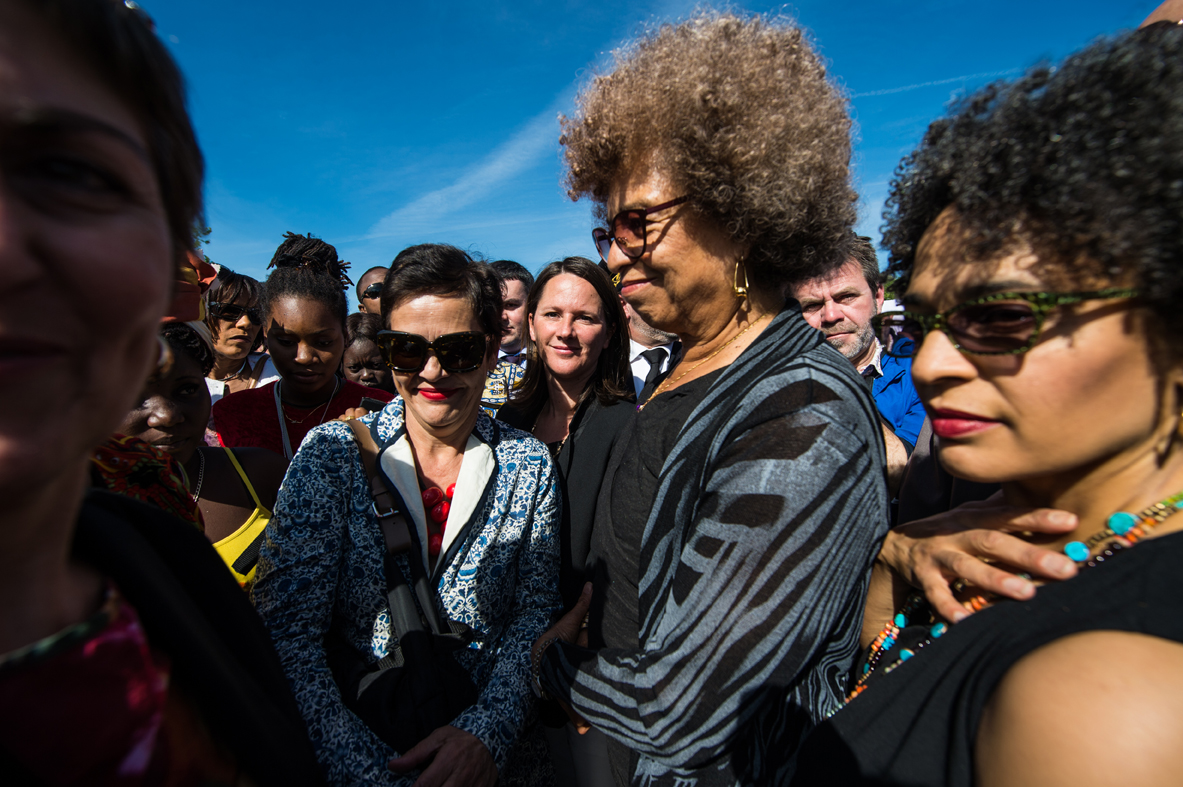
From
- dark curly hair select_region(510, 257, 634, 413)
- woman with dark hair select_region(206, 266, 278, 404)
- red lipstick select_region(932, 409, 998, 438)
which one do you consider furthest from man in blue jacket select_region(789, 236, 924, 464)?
woman with dark hair select_region(206, 266, 278, 404)

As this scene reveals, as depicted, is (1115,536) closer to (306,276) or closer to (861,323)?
(861,323)

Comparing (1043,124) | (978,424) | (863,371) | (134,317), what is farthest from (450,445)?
(863,371)

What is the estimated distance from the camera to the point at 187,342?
2.94m

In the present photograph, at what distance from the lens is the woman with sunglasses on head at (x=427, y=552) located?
1.89m

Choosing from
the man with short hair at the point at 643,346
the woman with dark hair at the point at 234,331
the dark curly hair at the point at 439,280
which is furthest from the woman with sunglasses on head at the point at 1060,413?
the woman with dark hair at the point at 234,331

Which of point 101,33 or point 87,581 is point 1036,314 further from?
point 87,581

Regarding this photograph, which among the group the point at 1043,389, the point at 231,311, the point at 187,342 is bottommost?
the point at 1043,389

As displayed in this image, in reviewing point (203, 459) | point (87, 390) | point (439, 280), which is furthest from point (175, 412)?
point (87, 390)

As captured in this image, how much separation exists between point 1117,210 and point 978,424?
46 cm

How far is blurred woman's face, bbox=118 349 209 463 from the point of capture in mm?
2641

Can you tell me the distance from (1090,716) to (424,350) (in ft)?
7.48

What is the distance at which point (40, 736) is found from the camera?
69cm

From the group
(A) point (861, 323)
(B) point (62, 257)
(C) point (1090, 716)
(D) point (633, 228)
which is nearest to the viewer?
(B) point (62, 257)

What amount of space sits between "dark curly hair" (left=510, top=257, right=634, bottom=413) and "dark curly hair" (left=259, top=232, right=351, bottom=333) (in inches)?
64.5
